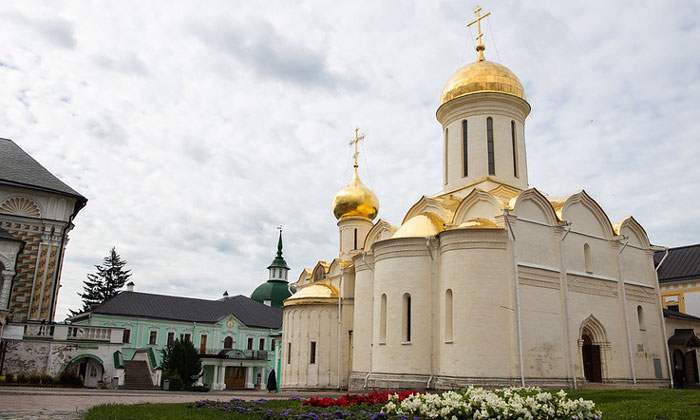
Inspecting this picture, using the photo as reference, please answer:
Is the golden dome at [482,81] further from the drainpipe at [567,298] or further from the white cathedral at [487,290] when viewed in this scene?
the drainpipe at [567,298]

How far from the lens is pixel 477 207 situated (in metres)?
16.6

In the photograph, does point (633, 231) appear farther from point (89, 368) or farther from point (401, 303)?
point (89, 368)

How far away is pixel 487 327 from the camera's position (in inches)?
576

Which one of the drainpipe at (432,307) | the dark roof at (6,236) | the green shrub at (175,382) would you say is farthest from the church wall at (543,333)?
the dark roof at (6,236)

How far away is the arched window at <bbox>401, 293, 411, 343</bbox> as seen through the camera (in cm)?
1612

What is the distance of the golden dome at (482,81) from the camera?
1898 cm

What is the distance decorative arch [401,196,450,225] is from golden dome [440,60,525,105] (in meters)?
4.06

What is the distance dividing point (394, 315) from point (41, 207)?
13.7 m

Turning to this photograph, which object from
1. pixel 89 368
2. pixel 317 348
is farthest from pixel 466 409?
pixel 89 368

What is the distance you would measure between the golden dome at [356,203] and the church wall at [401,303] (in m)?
7.24

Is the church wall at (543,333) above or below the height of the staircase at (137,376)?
above

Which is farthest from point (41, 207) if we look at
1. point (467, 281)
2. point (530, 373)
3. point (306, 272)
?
point (530, 373)

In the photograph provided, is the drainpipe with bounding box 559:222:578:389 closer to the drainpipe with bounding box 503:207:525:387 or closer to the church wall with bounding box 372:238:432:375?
the drainpipe with bounding box 503:207:525:387

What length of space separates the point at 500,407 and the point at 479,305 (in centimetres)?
827
